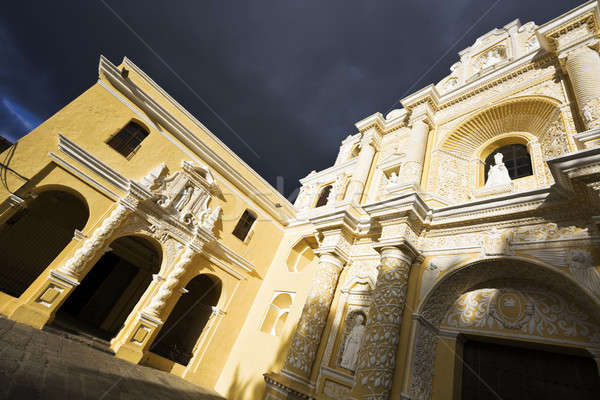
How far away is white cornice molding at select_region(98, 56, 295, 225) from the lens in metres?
8.30

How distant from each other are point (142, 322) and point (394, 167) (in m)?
8.52

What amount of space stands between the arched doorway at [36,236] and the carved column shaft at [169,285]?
12.6 feet

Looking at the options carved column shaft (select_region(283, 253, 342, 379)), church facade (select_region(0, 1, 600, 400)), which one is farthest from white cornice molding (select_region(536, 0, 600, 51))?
carved column shaft (select_region(283, 253, 342, 379))

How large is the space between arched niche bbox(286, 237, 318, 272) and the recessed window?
6393 millimetres

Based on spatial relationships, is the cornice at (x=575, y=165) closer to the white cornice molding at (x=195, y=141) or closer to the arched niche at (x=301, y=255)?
the arched niche at (x=301, y=255)

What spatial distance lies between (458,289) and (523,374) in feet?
5.12

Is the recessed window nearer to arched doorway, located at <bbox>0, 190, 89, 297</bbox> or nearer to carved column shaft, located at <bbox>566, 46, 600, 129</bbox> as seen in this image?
carved column shaft, located at <bbox>566, 46, 600, 129</bbox>

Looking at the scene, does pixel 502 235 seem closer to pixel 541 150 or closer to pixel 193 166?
pixel 541 150

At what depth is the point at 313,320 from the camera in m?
6.57

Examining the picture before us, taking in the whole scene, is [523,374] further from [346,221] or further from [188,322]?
[188,322]

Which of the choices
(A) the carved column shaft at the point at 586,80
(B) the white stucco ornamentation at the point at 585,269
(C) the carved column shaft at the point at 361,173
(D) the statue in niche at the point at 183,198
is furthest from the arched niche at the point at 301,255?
(A) the carved column shaft at the point at 586,80

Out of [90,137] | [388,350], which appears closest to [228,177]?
[90,137]

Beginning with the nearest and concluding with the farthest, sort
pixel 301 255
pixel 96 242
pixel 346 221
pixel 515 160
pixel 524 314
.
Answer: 1. pixel 524 314
2. pixel 515 160
3. pixel 96 242
4. pixel 346 221
5. pixel 301 255

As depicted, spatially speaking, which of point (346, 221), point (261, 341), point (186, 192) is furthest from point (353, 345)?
point (186, 192)
